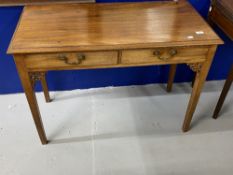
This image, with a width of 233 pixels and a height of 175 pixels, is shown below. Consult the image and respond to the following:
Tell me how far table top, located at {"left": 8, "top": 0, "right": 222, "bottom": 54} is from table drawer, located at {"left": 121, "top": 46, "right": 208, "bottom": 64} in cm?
5

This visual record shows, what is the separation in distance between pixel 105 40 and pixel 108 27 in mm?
119

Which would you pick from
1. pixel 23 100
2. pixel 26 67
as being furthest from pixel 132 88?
pixel 26 67

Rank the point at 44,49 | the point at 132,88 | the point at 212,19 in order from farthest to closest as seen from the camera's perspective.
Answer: the point at 132,88, the point at 212,19, the point at 44,49

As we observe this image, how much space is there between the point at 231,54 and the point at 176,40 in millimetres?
954

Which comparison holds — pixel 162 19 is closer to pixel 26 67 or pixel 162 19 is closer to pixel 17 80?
pixel 26 67

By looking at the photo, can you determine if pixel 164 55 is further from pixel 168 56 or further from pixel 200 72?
pixel 200 72

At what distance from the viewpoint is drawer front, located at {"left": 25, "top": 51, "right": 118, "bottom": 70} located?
1052 mm

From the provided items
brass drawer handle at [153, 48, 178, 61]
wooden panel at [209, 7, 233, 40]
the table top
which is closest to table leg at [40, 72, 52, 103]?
the table top

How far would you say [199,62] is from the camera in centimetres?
119

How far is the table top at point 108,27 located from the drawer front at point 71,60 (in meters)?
0.05

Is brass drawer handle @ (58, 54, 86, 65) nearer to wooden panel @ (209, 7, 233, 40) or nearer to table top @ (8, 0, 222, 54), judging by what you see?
table top @ (8, 0, 222, 54)

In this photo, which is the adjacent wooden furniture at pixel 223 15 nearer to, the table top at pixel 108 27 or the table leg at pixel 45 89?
the table top at pixel 108 27

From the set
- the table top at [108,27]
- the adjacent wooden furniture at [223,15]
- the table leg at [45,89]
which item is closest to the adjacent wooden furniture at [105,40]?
the table top at [108,27]

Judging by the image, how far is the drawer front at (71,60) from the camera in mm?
1052
